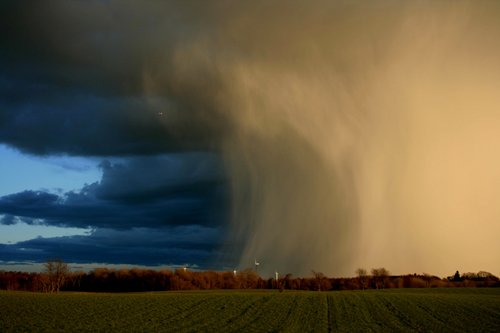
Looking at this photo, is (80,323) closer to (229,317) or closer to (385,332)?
(229,317)

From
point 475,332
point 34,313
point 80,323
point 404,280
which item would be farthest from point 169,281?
point 475,332

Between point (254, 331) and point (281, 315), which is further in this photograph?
point (281, 315)

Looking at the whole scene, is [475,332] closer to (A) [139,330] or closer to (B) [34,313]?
(A) [139,330]

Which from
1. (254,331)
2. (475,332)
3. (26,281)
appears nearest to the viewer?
(254,331)

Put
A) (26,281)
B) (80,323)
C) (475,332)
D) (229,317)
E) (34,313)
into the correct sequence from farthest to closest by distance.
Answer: (26,281)
(34,313)
(229,317)
(80,323)
(475,332)

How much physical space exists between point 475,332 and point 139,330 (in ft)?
99.6

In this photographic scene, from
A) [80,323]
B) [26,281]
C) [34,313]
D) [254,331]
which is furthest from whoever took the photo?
[26,281]

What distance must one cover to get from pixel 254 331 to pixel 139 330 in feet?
33.1

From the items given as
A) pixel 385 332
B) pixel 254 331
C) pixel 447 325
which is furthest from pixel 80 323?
pixel 447 325

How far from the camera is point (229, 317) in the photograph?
5694cm

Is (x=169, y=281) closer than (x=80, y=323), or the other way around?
(x=80, y=323)

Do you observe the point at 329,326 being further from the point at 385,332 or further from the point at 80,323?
the point at 80,323

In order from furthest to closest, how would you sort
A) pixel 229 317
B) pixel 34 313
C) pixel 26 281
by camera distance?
pixel 26 281 < pixel 34 313 < pixel 229 317

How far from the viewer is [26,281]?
633 feet
